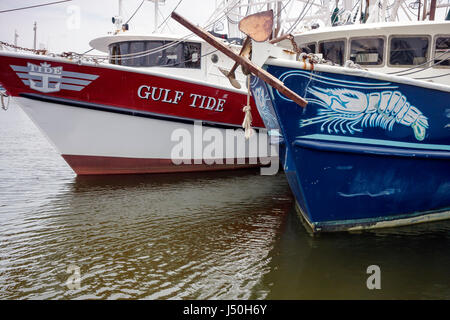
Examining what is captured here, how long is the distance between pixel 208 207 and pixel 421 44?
187 inches

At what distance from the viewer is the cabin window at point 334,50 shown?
22.7ft

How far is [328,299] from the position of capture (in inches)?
138

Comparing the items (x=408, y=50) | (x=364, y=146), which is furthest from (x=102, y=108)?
(x=408, y=50)

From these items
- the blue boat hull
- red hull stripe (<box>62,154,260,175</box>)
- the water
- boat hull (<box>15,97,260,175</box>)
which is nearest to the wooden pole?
the blue boat hull

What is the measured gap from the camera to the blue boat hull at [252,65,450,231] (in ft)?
15.3

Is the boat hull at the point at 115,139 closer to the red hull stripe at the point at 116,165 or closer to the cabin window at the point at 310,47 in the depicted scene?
the red hull stripe at the point at 116,165

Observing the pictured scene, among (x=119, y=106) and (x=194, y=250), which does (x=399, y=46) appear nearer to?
(x=194, y=250)

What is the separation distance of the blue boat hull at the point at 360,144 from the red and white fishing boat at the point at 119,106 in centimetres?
337

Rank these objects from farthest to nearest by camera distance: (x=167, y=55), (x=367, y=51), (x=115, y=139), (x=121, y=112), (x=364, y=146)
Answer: (x=167, y=55), (x=115, y=139), (x=121, y=112), (x=367, y=51), (x=364, y=146)

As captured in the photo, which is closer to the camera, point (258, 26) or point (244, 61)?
point (258, 26)

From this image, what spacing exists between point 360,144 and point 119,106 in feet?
16.9

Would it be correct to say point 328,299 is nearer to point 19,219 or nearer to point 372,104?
point 372,104

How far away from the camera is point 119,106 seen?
7.80 meters

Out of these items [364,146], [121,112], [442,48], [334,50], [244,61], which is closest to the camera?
[244,61]
